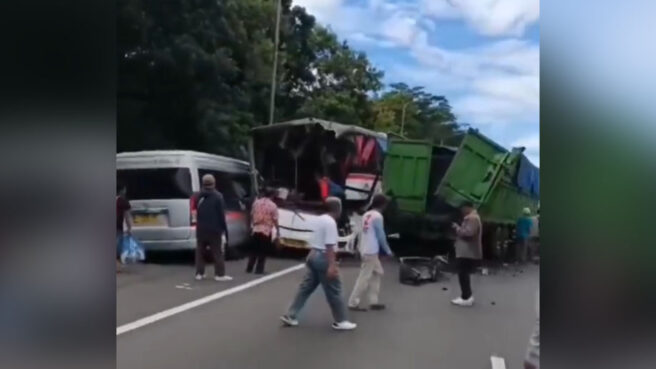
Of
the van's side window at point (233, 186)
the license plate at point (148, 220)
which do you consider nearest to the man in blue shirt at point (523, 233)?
the van's side window at point (233, 186)

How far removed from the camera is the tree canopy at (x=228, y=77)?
10.4 ft

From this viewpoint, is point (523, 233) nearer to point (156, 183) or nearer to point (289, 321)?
point (289, 321)

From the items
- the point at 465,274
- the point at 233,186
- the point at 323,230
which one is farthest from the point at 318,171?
the point at 465,274

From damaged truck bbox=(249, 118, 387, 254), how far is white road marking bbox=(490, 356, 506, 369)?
67cm

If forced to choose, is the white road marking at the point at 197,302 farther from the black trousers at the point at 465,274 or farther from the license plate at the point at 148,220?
the black trousers at the point at 465,274

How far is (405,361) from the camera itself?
3.16m

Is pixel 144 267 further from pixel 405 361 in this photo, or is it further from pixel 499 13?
pixel 499 13

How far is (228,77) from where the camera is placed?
3.38 metres

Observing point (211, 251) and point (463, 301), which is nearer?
point (463, 301)

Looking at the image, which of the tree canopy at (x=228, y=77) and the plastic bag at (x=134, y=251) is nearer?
the tree canopy at (x=228, y=77)

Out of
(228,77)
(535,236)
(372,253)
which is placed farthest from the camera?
(228,77)

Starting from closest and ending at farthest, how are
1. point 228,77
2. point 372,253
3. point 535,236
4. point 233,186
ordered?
point 535,236
point 372,253
point 233,186
point 228,77

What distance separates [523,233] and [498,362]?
503mm

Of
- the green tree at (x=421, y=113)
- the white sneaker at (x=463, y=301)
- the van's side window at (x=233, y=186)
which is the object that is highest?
the green tree at (x=421, y=113)
